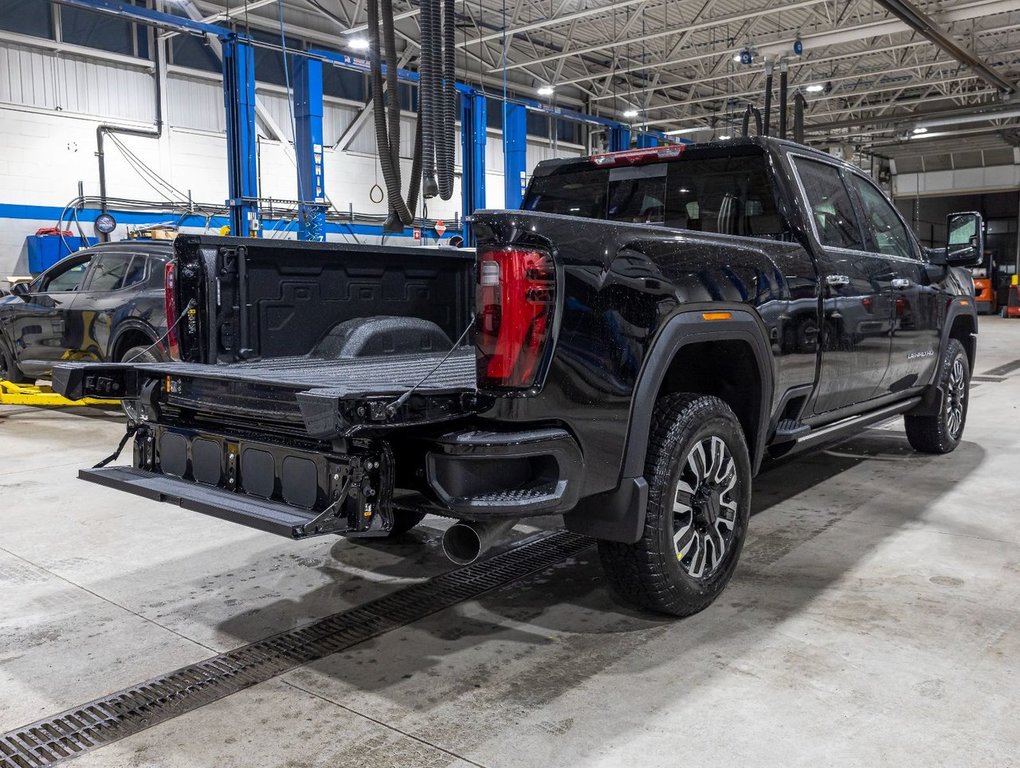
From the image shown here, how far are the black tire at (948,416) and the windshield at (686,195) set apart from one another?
7.69 feet

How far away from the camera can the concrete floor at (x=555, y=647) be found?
2260mm

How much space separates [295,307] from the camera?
3.46 metres

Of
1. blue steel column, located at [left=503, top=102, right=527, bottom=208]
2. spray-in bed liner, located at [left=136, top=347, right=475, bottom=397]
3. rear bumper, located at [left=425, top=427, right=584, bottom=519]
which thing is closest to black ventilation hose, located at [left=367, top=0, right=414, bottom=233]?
spray-in bed liner, located at [left=136, top=347, right=475, bottom=397]

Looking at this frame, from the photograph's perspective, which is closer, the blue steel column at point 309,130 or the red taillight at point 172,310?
the red taillight at point 172,310

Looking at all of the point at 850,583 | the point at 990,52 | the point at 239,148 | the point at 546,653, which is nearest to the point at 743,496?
the point at 850,583

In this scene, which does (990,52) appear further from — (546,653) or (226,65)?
(546,653)

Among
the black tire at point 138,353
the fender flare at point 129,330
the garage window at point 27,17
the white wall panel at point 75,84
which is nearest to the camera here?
the black tire at point 138,353

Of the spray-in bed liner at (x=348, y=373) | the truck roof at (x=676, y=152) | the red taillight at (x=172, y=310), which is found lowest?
the spray-in bed liner at (x=348, y=373)

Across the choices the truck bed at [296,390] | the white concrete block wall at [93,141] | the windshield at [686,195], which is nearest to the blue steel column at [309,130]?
the white concrete block wall at [93,141]

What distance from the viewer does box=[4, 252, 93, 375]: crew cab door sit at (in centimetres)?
819

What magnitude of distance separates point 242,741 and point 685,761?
3.72 feet

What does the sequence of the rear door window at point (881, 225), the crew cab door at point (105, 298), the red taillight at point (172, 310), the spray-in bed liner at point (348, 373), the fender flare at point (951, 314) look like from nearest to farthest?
the spray-in bed liner at point (348, 373), the red taillight at point (172, 310), the rear door window at point (881, 225), the fender flare at point (951, 314), the crew cab door at point (105, 298)

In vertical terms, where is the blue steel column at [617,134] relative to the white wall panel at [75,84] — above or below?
below

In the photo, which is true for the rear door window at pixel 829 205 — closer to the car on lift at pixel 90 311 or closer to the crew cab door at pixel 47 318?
the car on lift at pixel 90 311
